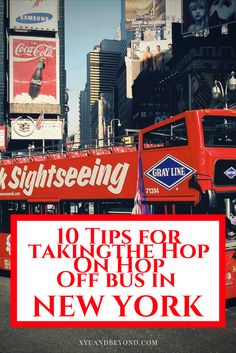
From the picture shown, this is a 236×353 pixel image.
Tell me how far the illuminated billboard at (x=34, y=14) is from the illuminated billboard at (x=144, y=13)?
99776 mm

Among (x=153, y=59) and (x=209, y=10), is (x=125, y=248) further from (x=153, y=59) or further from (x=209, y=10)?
(x=153, y=59)

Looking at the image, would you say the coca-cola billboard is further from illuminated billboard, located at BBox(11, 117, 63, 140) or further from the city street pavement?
the city street pavement

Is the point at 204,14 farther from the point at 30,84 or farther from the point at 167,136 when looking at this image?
the point at 167,136

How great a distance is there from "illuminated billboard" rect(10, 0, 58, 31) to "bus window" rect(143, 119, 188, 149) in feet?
270

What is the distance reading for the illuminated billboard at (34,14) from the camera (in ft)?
279

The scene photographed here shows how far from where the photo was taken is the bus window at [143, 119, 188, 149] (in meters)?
9.16

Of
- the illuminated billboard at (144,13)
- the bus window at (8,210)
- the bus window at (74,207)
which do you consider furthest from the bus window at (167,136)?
the illuminated billboard at (144,13)

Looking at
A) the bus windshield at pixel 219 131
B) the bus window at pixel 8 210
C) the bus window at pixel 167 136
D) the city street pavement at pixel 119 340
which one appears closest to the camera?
the city street pavement at pixel 119 340

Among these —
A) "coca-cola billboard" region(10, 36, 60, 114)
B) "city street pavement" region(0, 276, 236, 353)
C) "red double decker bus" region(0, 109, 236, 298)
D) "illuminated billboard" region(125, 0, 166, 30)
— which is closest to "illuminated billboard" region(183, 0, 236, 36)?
"coca-cola billboard" region(10, 36, 60, 114)

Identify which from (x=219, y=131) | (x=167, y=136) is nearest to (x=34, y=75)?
(x=167, y=136)

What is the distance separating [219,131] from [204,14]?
7899 cm

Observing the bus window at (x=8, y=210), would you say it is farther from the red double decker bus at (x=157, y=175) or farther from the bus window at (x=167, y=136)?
the bus window at (x=167, y=136)

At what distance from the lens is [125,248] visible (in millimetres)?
7547

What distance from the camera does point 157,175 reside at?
9.52 metres
